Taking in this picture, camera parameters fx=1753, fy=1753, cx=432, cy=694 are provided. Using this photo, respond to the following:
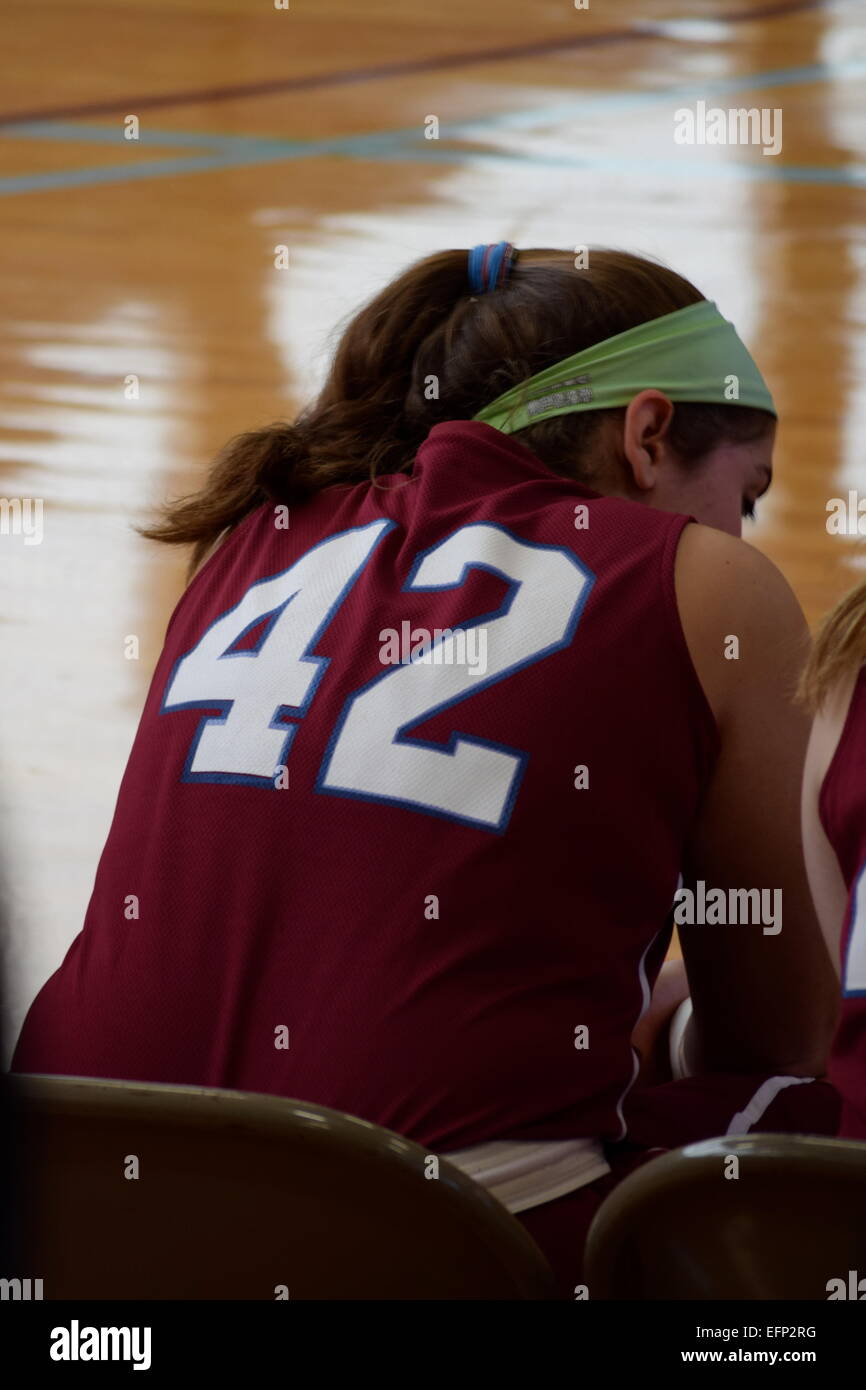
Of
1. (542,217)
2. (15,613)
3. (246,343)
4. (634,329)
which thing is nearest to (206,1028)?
(634,329)

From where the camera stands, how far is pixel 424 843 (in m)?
1.03

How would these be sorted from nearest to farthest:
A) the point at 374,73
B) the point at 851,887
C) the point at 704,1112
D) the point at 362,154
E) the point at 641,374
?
1. the point at 851,887
2. the point at 704,1112
3. the point at 641,374
4. the point at 362,154
5. the point at 374,73

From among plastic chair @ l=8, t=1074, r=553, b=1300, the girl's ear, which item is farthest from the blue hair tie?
plastic chair @ l=8, t=1074, r=553, b=1300

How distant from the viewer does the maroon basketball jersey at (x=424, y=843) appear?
1.02 metres

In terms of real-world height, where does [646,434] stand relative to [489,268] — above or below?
below

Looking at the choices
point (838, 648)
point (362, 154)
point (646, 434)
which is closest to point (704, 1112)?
point (838, 648)

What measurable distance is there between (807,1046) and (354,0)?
5817 millimetres

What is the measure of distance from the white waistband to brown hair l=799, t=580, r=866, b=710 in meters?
0.30

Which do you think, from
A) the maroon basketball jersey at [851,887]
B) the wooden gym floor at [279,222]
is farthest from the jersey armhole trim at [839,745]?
the wooden gym floor at [279,222]

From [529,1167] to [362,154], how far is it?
4519 mm

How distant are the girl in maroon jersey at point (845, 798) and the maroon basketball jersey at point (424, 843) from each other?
0.10 metres

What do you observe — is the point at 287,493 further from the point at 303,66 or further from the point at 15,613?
the point at 303,66

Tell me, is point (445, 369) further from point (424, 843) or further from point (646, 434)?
point (424, 843)

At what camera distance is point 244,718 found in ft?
3.66
